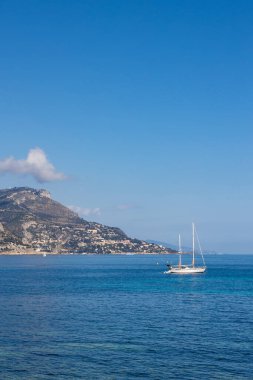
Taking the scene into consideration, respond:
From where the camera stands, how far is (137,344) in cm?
6212

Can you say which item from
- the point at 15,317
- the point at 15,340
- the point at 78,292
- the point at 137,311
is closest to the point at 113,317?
the point at 137,311

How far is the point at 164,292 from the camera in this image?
128875 millimetres

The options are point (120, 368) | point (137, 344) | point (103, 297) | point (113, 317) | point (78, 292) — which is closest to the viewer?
point (120, 368)

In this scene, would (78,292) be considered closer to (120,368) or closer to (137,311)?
(137,311)

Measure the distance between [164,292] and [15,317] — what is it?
53.9 metres

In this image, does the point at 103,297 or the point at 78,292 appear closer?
the point at 103,297

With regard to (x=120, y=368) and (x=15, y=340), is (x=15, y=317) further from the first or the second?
(x=120, y=368)

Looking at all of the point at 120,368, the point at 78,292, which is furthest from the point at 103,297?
the point at 120,368

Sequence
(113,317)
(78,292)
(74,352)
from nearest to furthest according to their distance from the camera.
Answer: (74,352)
(113,317)
(78,292)

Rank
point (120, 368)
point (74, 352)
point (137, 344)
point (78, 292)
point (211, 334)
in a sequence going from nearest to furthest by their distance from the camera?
point (120, 368) → point (74, 352) → point (137, 344) → point (211, 334) → point (78, 292)

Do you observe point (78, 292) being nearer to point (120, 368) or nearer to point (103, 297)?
point (103, 297)

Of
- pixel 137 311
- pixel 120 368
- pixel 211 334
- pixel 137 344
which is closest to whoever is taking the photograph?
pixel 120 368

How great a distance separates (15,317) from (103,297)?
33.1 m

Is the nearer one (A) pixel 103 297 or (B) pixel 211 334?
(B) pixel 211 334
